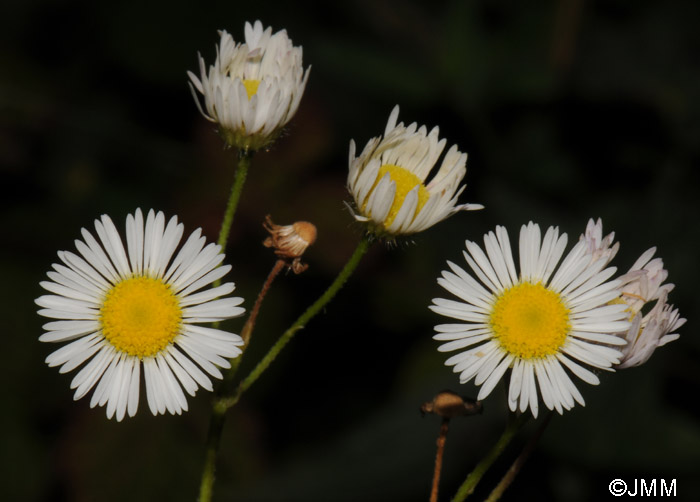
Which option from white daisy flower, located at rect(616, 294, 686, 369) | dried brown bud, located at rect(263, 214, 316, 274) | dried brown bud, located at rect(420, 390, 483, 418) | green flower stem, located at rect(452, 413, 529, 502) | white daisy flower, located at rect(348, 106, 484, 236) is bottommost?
green flower stem, located at rect(452, 413, 529, 502)

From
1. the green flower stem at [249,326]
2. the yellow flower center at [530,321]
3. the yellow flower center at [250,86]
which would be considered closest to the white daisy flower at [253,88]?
the yellow flower center at [250,86]

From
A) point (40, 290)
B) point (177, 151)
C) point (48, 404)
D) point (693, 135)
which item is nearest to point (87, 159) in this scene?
point (177, 151)

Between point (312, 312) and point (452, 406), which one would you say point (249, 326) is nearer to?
point (312, 312)

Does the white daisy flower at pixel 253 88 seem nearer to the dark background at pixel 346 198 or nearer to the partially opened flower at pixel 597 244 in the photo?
the partially opened flower at pixel 597 244

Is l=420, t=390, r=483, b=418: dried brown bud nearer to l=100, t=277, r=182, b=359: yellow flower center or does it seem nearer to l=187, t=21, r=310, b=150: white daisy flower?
l=100, t=277, r=182, b=359: yellow flower center

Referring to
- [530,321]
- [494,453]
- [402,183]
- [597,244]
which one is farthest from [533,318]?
[402,183]

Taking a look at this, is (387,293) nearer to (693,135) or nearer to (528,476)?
(528,476)

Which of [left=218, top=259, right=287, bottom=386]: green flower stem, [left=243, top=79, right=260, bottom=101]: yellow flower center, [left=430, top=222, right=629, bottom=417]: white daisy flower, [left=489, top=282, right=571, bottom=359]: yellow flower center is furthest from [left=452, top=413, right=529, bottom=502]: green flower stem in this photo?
[left=243, top=79, right=260, bottom=101]: yellow flower center
